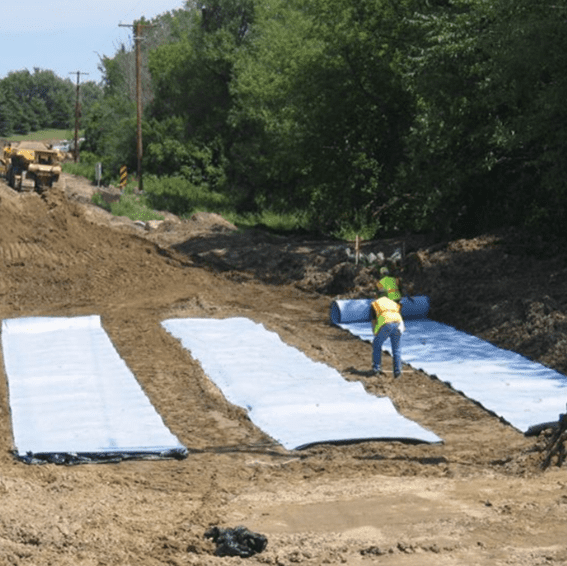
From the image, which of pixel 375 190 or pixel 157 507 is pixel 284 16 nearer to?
pixel 375 190

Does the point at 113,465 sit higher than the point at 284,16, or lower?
lower

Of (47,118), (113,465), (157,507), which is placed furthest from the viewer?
(47,118)

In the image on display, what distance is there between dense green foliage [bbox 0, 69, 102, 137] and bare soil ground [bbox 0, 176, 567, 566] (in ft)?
375

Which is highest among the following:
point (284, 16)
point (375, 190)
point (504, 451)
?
point (284, 16)

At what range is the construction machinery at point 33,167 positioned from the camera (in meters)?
45.2

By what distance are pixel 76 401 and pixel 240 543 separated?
677 centimetres

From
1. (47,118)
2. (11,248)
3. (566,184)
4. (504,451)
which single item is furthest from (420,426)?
(47,118)

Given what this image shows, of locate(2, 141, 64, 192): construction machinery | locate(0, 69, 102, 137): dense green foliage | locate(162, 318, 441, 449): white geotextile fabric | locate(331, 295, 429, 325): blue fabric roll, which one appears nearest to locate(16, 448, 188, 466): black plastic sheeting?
locate(162, 318, 441, 449): white geotextile fabric

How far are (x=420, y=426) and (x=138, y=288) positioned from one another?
14083 mm

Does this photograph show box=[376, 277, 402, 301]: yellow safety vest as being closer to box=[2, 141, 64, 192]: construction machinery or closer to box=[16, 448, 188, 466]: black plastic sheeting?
box=[16, 448, 188, 466]: black plastic sheeting

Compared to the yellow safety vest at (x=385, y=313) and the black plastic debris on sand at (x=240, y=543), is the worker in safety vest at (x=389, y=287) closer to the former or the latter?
the yellow safety vest at (x=385, y=313)

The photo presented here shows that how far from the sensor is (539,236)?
2712cm

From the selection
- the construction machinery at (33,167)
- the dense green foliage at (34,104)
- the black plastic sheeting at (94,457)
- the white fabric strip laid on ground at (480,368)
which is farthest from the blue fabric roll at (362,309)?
the dense green foliage at (34,104)

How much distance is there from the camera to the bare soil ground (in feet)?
31.2
